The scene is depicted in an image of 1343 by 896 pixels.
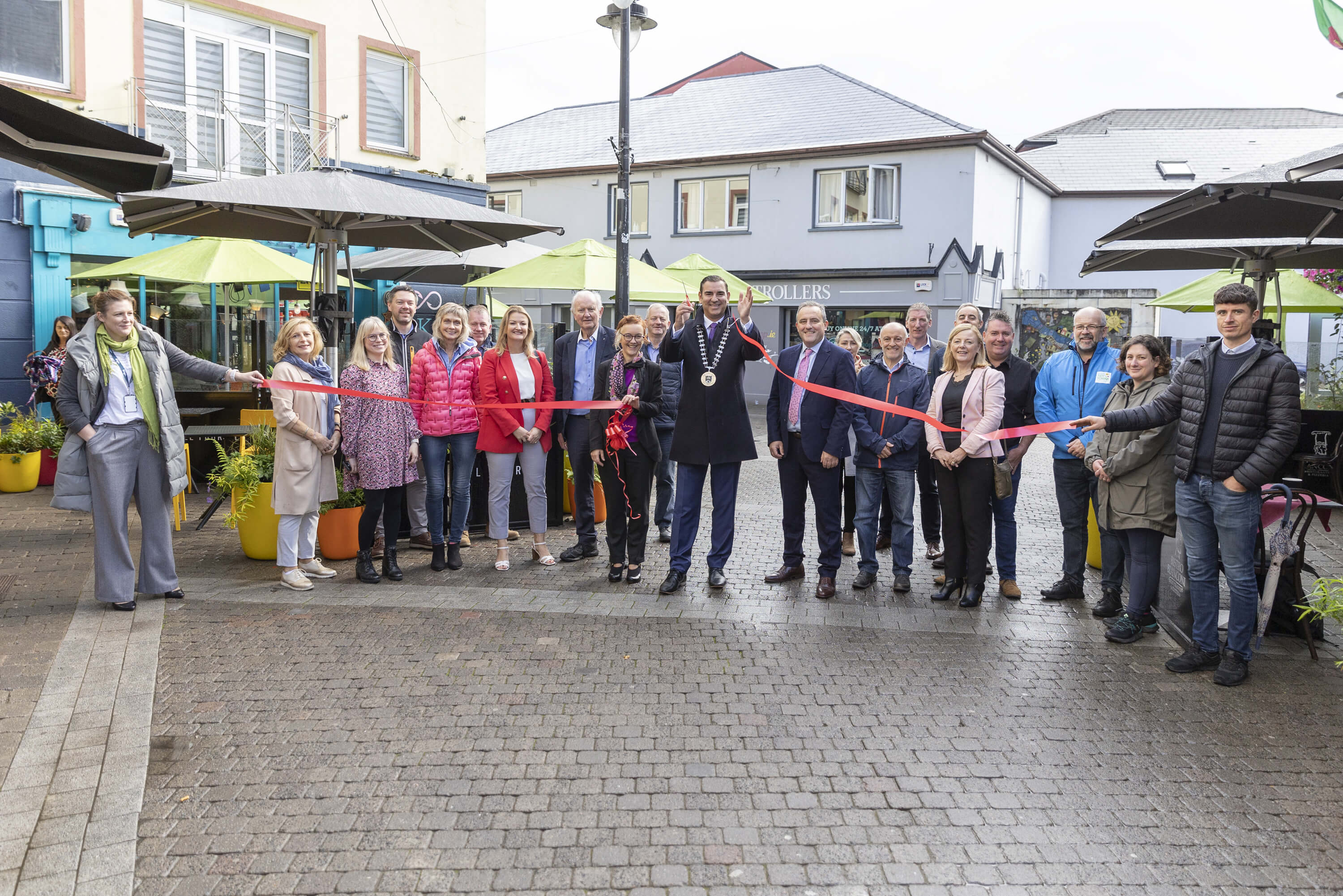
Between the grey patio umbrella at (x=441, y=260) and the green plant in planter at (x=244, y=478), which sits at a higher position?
the grey patio umbrella at (x=441, y=260)

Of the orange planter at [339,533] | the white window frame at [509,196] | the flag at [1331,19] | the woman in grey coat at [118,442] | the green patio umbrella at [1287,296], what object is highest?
the white window frame at [509,196]

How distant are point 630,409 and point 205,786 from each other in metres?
4.08

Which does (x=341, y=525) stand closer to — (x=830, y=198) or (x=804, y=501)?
(x=804, y=501)

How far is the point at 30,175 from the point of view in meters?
13.5

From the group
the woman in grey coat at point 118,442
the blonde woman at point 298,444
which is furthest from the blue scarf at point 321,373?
the woman in grey coat at point 118,442

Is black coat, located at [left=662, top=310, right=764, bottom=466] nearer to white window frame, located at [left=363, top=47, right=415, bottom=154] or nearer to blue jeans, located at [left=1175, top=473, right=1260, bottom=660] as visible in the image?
blue jeans, located at [left=1175, top=473, right=1260, bottom=660]

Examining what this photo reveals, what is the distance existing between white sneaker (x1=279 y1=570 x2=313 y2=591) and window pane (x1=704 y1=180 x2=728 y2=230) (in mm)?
23080

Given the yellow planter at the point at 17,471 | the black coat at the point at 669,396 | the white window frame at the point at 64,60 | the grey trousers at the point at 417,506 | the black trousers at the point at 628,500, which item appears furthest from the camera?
the white window frame at the point at 64,60

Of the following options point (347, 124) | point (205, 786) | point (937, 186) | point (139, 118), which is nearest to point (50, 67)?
point (139, 118)

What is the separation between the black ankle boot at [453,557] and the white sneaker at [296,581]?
41.6 inches

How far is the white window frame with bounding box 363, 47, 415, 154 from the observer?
56.4 feet

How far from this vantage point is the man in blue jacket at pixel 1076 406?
710 centimetres

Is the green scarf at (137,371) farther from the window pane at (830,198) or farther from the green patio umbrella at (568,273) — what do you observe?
the window pane at (830,198)

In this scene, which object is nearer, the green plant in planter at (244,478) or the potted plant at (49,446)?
the green plant in planter at (244,478)
